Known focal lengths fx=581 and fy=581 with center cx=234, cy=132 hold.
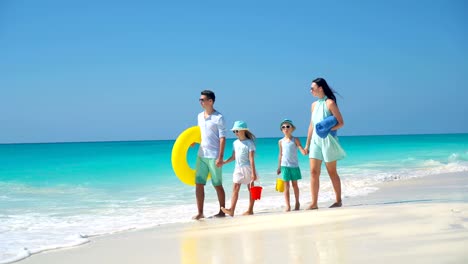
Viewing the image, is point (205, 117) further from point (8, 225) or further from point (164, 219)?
point (8, 225)

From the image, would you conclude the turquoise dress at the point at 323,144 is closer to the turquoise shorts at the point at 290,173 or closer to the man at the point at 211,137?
the turquoise shorts at the point at 290,173

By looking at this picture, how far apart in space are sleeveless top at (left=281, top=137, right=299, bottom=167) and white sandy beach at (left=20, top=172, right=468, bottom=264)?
123 cm

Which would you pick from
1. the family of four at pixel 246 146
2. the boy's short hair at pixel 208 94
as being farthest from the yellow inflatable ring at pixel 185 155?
the boy's short hair at pixel 208 94

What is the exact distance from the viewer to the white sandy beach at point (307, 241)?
3.27m

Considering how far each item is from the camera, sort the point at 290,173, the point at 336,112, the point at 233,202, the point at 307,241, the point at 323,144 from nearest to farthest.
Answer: the point at 307,241
the point at 336,112
the point at 323,144
the point at 233,202
the point at 290,173

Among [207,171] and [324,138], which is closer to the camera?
[324,138]

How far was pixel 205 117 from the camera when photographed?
6020mm

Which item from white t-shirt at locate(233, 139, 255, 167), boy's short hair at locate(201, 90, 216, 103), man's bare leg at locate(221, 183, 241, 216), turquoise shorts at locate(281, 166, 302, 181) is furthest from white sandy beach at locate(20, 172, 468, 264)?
boy's short hair at locate(201, 90, 216, 103)

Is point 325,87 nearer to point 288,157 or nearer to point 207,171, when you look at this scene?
point 288,157

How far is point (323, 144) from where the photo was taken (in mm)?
5863

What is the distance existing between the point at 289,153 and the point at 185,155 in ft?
3.74

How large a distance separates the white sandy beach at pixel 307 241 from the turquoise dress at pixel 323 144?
842 millimetres

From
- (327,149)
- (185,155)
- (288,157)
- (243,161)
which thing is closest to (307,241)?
(327,149)

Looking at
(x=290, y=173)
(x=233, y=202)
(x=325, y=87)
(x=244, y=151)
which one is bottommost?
(x=233, y=202)
